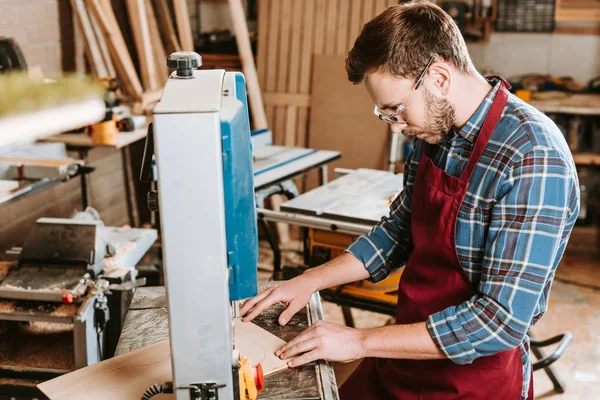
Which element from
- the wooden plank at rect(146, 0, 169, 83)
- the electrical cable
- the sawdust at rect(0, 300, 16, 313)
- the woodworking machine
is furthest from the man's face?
the wooden plank at rect(146, 0, 169, 83)

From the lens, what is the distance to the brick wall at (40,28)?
311 cm

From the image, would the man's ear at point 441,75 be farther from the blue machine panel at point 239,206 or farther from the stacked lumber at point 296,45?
the stacked lumber at point 296,45

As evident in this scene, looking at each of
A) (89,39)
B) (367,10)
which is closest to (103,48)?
(89,39)

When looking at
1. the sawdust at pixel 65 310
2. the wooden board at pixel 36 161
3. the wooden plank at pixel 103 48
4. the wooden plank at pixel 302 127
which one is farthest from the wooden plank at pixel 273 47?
the sawdust at pixel 65 310

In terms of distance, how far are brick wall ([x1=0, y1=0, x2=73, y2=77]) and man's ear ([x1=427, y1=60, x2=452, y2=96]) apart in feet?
7.65

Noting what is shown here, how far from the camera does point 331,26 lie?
4.52 metres

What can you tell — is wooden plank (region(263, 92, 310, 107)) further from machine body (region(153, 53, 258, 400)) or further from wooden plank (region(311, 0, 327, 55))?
machine body (region(153, 53, 258, 400))

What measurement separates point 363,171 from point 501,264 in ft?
6.45

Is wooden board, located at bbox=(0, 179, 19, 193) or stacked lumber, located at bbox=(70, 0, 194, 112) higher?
stacked lumber, located at bbox=(70, 0, 194, 112)

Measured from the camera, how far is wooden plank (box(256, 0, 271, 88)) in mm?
4637

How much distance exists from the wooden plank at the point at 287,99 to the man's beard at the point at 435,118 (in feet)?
10.5

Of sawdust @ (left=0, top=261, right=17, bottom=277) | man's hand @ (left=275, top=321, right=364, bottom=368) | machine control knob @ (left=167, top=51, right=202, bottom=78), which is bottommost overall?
sawdust @ (left=0, top=261, right=17, bottom=277)

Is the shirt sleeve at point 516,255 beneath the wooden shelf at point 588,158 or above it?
above

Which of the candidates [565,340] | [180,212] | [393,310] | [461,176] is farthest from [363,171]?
[180,212]
